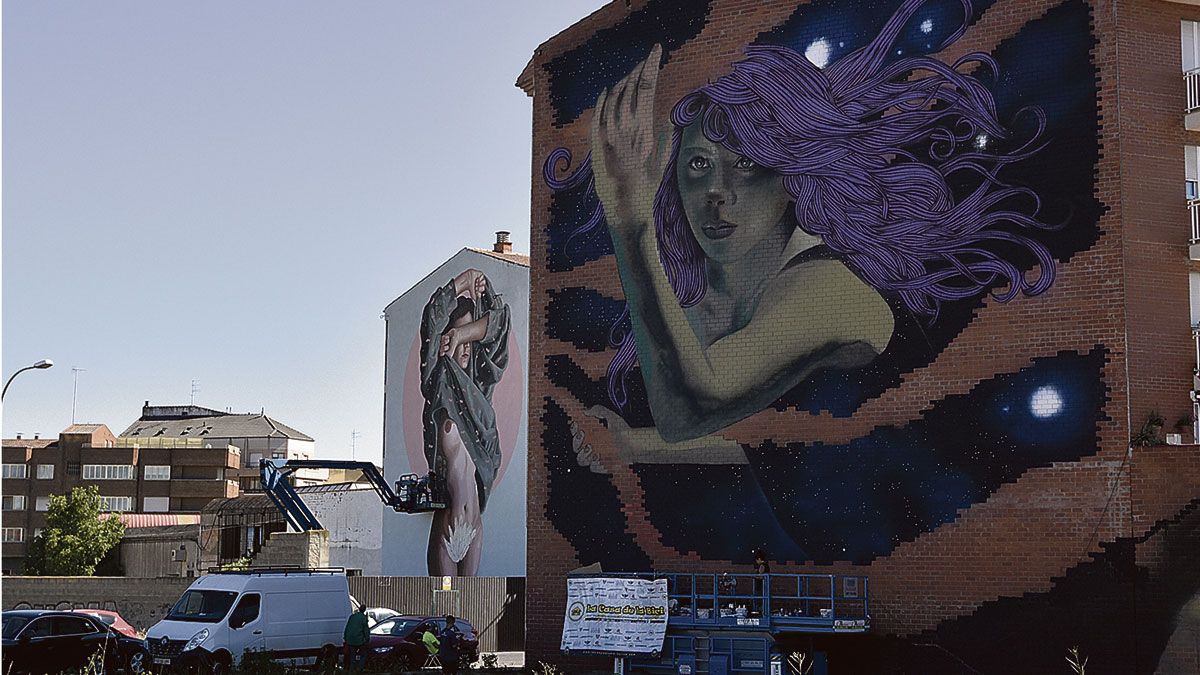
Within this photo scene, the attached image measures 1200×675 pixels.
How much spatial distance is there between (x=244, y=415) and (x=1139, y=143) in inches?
4133

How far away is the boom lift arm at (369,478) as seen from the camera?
144 feet

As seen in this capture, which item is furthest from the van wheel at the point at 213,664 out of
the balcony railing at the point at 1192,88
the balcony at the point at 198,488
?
the balcony at the point at 198,488

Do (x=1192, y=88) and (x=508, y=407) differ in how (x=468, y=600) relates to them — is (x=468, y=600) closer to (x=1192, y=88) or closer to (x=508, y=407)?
(x=508, y=407)

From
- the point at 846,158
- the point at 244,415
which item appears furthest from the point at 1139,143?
the point at 244,415

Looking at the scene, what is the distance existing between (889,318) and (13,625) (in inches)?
722

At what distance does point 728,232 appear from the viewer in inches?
1088

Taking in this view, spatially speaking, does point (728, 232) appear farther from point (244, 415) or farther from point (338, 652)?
point (244, 415)

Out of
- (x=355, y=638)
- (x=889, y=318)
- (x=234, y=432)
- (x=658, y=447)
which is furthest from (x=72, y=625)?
(x=234, y=432)

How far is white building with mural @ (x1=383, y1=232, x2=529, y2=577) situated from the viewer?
145ft

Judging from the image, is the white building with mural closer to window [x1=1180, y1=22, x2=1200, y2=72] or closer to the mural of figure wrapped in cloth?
the mural of figure wrapped in cloth

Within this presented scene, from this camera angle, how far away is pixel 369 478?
46.6m

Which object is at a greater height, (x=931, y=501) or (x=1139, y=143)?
(x=1139, y=143)

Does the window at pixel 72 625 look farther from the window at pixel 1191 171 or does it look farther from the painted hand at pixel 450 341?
the window at pixel 1191 171

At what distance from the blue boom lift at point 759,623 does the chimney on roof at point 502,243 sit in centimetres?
2685
